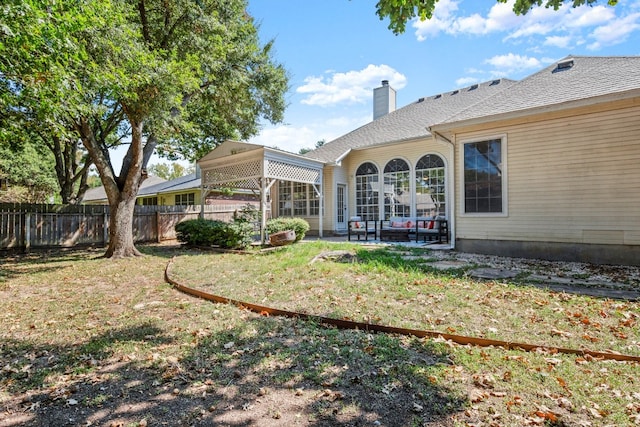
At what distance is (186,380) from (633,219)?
8591mm

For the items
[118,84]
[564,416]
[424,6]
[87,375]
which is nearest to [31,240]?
[118,84]

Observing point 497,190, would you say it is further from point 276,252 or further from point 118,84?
point 118,84

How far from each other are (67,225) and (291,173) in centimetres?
863

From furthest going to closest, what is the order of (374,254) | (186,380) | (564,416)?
1. (374,254)
2. (186,380)
3. (564,416)

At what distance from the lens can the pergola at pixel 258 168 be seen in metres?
11.2

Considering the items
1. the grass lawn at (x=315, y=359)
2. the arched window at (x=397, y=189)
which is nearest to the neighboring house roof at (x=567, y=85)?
the arched window at (x=397, y=189)

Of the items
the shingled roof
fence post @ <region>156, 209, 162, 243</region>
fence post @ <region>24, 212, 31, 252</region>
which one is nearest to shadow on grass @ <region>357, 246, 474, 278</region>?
the shingled roof

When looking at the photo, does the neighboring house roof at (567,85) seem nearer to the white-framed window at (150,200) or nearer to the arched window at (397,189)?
the arched window at (397,189)

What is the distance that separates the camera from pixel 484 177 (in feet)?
27.7

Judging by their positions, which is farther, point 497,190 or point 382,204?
point 382,204

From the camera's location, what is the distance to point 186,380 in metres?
2.62

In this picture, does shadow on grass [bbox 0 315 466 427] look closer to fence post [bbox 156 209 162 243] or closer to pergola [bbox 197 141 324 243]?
pergola [bbox 197 141 324 243]

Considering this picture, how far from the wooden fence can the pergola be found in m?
2.79

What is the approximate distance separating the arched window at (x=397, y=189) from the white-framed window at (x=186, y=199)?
1394 centimetres
